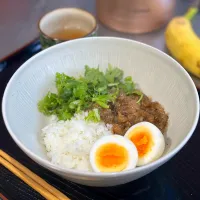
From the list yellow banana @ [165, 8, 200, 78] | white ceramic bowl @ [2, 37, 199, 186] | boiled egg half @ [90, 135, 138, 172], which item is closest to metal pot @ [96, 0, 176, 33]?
yellow banana @ [165, 8, 200, 78]

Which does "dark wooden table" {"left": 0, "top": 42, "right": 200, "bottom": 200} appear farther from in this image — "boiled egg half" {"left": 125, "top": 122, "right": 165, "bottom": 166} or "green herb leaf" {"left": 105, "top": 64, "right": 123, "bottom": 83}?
"green herb leaf" {"left": 105, "top": 64, "right": 123, "bottom": 83}

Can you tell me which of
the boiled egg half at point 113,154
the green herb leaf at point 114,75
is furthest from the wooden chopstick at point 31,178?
the green herb leaf at point 114,75

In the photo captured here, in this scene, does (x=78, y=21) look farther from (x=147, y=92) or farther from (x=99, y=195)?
(x=99, y=195)

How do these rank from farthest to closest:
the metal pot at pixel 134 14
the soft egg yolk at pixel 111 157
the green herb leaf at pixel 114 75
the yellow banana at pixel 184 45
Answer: the metal pot at pixel 134 14 < the yellow banana at pixel 184 45 < the green herb leaf at pixel 114 75 < the soft egg yolk at pixel 111 157

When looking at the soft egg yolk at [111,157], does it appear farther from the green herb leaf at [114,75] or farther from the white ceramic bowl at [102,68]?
the green herb leaf at [114,75]

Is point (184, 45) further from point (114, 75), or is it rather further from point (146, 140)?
point (146, 140)

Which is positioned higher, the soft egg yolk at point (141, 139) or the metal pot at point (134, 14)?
the metal pot at point (134, 14)

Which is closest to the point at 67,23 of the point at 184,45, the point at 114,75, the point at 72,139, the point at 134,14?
the point at 134,14

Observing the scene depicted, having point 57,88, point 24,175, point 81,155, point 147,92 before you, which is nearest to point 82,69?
point 57,88
